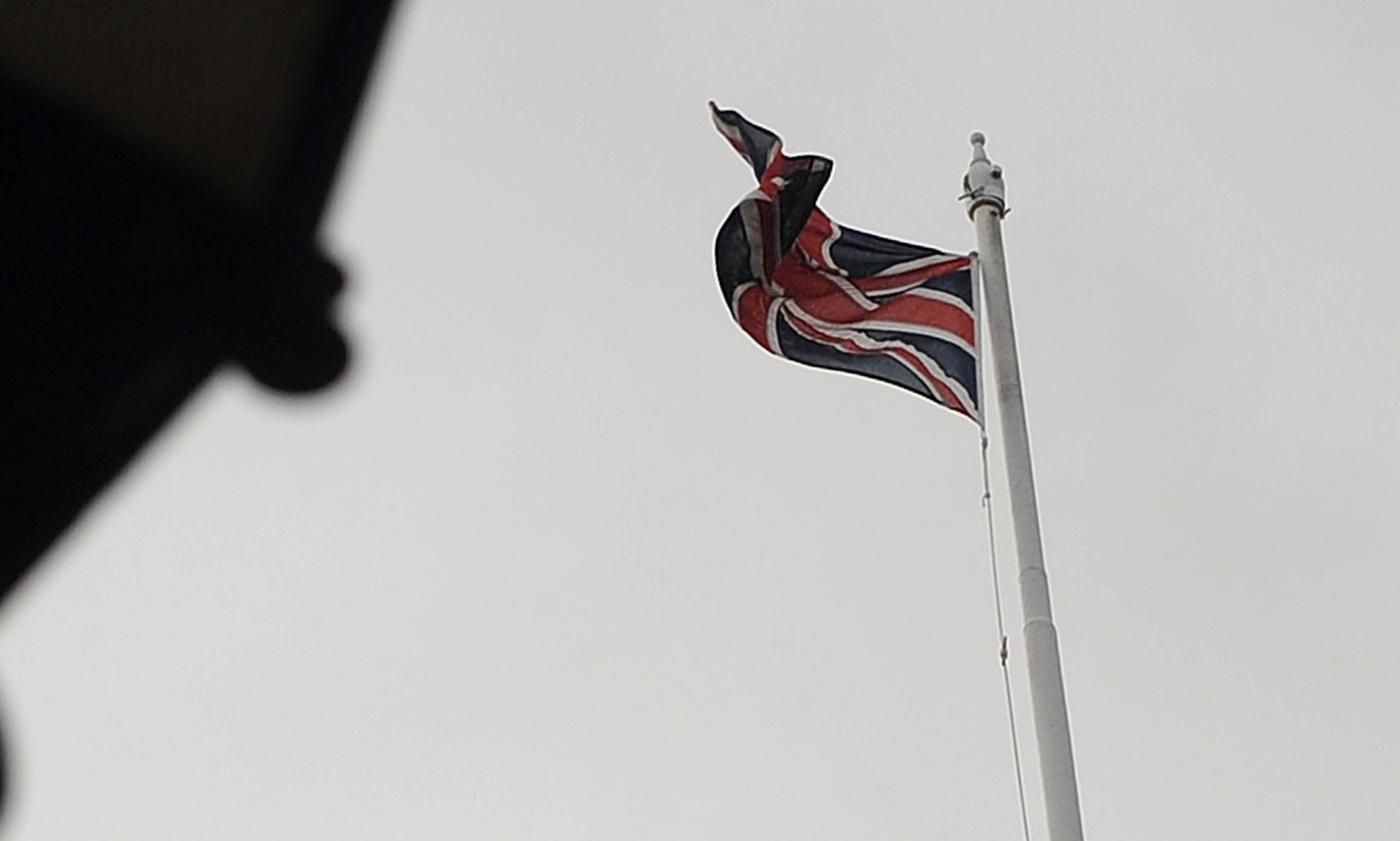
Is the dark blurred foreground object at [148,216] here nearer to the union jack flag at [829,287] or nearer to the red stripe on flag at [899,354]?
the red stripe on flag at [899,354]

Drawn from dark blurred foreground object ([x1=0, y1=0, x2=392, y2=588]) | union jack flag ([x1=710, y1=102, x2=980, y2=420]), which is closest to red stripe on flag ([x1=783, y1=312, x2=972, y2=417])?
union jack flag ([x1=710, y1=102, x2=980, y2=420])

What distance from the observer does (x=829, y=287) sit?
1348 cm

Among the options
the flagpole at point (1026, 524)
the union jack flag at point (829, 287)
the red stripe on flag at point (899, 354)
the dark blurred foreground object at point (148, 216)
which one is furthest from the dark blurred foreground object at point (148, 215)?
the union jack flag at point (829, 287)

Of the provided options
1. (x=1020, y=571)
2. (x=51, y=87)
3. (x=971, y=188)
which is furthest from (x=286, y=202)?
(x=971, y=188)

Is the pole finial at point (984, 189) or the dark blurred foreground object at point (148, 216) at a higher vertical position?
the pole finial at point (984, 189)

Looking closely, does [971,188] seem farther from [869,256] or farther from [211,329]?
[211,329]

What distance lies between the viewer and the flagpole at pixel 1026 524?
10.8m

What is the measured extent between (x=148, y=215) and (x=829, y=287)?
11.6m

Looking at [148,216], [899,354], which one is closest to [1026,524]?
[899,354]

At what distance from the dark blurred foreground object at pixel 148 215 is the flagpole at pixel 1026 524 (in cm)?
915

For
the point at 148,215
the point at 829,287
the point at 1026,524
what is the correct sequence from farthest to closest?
the point at 829,287, the point at 1026,524, the point at 148,215

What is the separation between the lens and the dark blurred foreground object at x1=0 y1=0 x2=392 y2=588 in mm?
1932

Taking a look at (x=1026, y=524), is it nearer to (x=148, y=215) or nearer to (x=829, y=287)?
(x=829, y=287)

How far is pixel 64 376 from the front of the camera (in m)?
2.04
